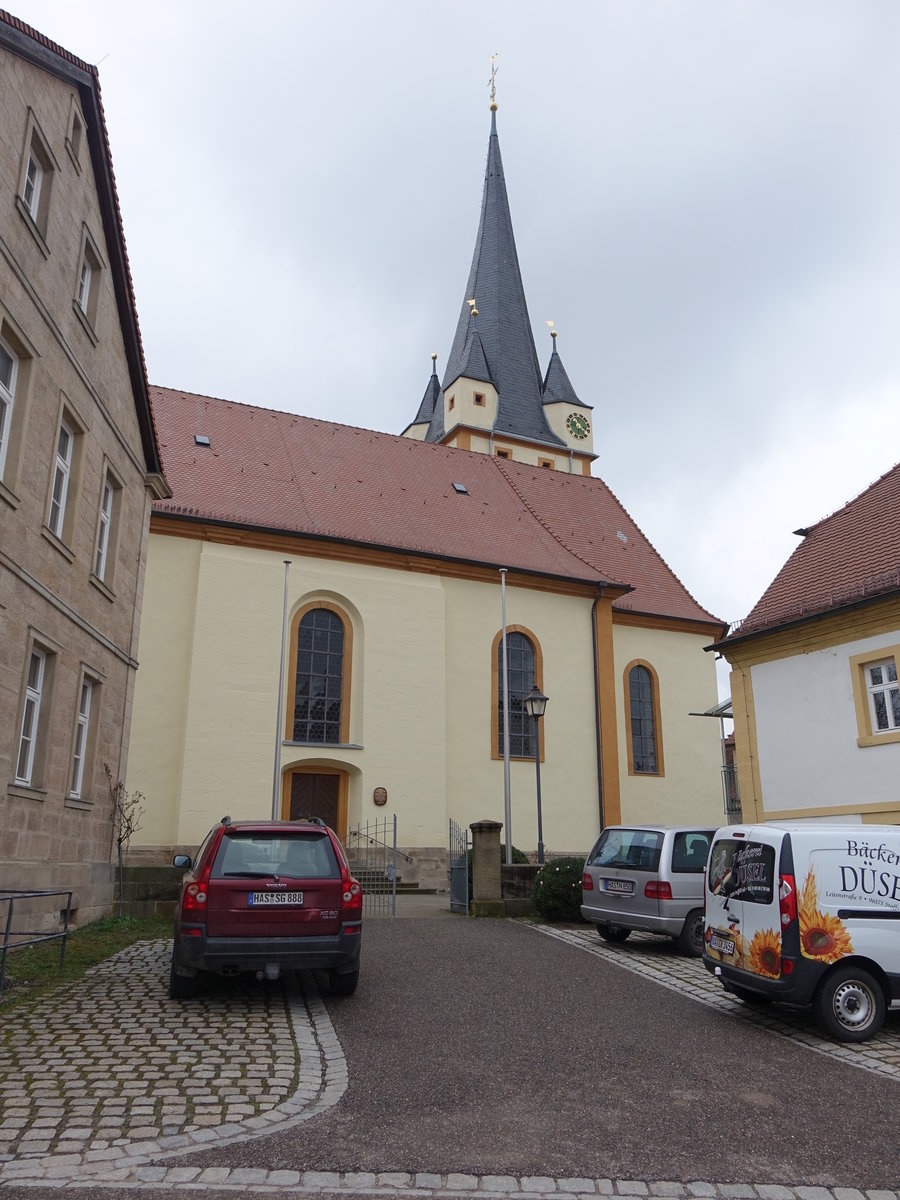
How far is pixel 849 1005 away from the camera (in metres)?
7.25

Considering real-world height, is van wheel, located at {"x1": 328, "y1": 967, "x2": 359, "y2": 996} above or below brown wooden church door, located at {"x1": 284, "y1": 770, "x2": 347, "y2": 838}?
below

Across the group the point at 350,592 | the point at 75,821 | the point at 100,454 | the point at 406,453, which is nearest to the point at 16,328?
the point at 100,454

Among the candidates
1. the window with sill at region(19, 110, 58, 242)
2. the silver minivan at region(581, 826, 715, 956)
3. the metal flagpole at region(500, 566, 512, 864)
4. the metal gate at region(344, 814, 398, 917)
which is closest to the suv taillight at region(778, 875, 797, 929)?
the silver minivan at region(581, 826, 715, 956)

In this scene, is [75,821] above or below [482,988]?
above

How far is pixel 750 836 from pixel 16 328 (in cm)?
908

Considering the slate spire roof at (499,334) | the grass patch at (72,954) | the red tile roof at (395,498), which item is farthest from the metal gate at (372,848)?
the slate spire roof at (499,334)

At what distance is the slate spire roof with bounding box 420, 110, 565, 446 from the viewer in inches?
1778

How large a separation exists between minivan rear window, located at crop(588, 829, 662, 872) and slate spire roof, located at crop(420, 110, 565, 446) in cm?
3291

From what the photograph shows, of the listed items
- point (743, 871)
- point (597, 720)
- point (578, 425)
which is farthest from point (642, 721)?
point (578, 425)

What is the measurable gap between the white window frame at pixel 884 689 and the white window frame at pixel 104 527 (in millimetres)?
11636

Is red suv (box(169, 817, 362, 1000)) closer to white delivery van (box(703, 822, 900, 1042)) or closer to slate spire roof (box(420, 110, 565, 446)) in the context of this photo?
white delivery van (box(703, 822, 900, 1042))

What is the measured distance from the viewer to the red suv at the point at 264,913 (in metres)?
7.62

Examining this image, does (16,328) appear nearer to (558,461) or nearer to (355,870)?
(355,870)

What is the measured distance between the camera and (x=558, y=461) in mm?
44781
